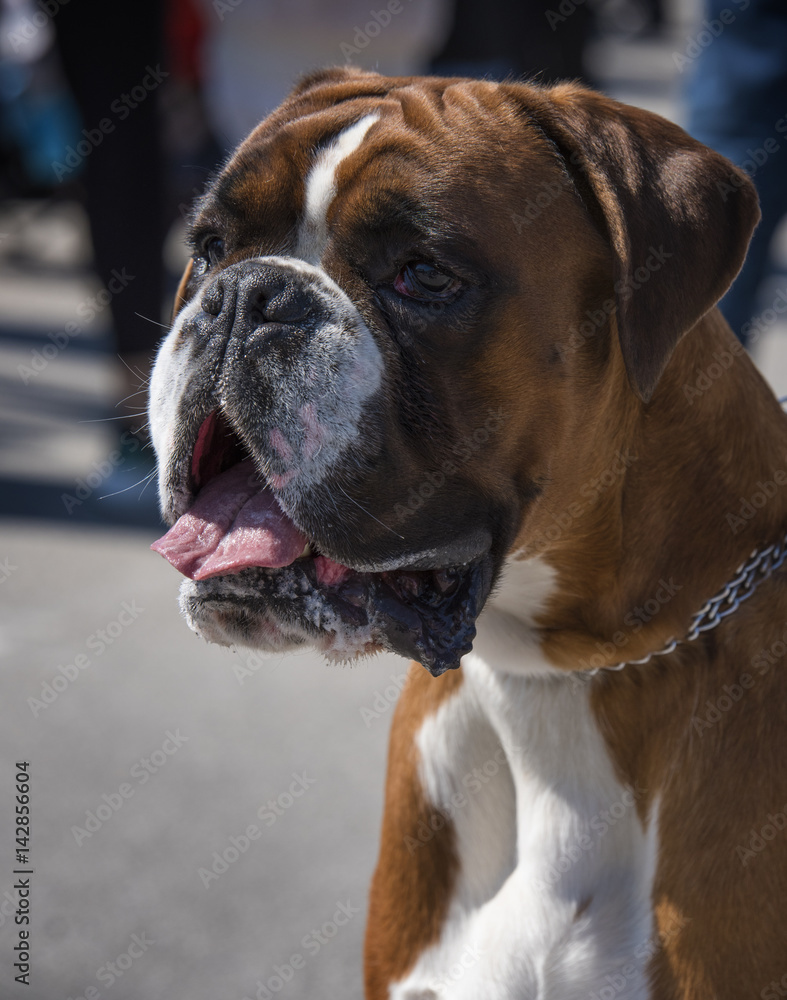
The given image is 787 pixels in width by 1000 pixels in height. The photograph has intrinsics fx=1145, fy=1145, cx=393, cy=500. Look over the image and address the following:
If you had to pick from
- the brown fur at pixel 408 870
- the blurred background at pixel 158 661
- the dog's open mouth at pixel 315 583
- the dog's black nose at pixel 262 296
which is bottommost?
the blurred background at pixel 158 661

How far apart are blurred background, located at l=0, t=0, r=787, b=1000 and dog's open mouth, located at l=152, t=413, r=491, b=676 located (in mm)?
354

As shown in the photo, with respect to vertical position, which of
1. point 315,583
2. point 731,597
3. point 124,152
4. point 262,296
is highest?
point 262,296

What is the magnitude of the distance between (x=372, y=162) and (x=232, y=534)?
0.61 meters

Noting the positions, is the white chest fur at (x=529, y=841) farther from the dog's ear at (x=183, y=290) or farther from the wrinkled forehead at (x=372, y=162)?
the dog's ear at (x=183, y=290)

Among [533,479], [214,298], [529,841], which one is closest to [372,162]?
[214,298]

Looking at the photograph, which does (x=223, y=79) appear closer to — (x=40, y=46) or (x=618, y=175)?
(x=40, y=46)

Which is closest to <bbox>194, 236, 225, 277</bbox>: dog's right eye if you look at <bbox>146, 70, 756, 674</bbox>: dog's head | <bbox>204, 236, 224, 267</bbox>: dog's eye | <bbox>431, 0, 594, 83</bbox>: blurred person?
<bbox>204, 236, 224, 267</bbox>: dog's eye

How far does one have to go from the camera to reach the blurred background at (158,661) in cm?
270

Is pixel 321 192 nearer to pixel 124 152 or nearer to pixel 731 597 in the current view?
pixel 731 597

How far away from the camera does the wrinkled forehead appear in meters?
1.70

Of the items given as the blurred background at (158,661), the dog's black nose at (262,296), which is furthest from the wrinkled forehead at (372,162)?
the blurred background at (158,661)

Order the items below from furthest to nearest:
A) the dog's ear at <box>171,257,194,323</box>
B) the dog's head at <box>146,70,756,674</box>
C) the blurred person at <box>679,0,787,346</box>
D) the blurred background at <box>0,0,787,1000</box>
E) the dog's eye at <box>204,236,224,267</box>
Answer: the blurred person at <box>679,0,787,346</box> → the blurred background at <box>0,0,787,1000</box> → the dog's ear at <box>171,257,194,323</box> → the dog's eye at <box>204,236,224,267</box> → the dog's head at <box>146,70,756,674</box>

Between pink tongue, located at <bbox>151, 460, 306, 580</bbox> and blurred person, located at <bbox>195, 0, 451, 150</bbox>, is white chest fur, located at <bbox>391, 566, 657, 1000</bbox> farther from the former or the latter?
blurred person, located at <bbox>195, 0, 451, 150</bbox>

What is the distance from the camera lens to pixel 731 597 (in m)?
1.84
